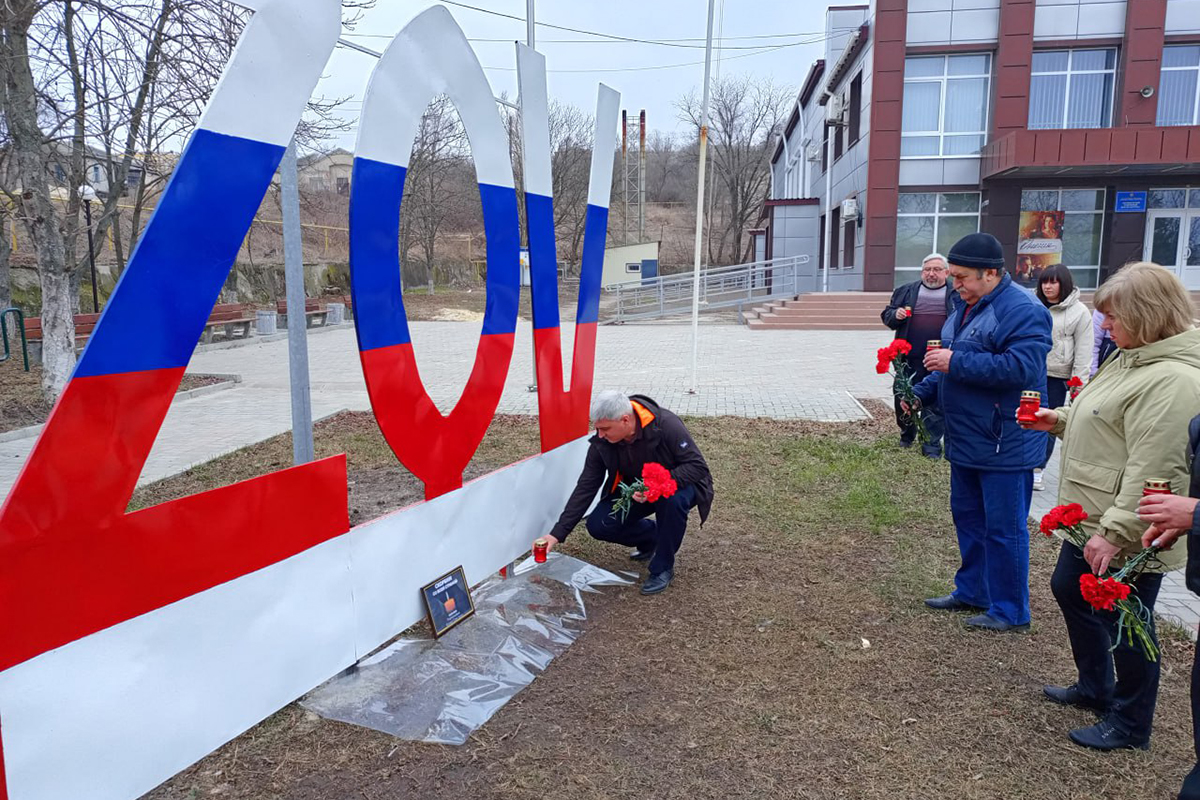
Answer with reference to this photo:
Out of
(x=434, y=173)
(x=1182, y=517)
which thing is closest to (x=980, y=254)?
(x=1182, y=517)

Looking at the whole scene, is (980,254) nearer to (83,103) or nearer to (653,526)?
(653,526)

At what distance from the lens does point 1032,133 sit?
18047 millimetres

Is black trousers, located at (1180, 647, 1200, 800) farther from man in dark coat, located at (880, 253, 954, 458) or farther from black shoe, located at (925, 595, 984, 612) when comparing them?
man in dark coat, located at (880, 253, 954, 458)

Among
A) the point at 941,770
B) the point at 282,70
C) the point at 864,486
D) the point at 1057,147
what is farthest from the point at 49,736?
the point at 1057,147

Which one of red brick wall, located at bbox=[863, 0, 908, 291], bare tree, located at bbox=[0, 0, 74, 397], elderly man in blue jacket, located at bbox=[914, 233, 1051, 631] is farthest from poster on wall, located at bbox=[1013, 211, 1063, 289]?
bare tree, located at bbox=[0, 0, 74, 397]

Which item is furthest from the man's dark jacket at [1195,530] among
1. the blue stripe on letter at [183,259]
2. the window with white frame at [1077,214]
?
the window with white frame at [1077,214]

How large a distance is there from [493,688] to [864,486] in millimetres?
3837

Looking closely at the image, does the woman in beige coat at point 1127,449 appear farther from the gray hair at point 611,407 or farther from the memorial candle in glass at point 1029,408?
the gray hair at point 611,407

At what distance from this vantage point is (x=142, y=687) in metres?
2.27

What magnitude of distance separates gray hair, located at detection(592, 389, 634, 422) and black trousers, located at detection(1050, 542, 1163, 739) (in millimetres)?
1961

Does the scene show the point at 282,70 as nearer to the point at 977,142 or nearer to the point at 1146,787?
the point at 1146,787

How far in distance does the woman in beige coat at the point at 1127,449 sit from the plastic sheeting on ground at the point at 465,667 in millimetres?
2119

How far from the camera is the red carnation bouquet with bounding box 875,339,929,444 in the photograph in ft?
15.1

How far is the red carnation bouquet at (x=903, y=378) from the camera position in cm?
462
